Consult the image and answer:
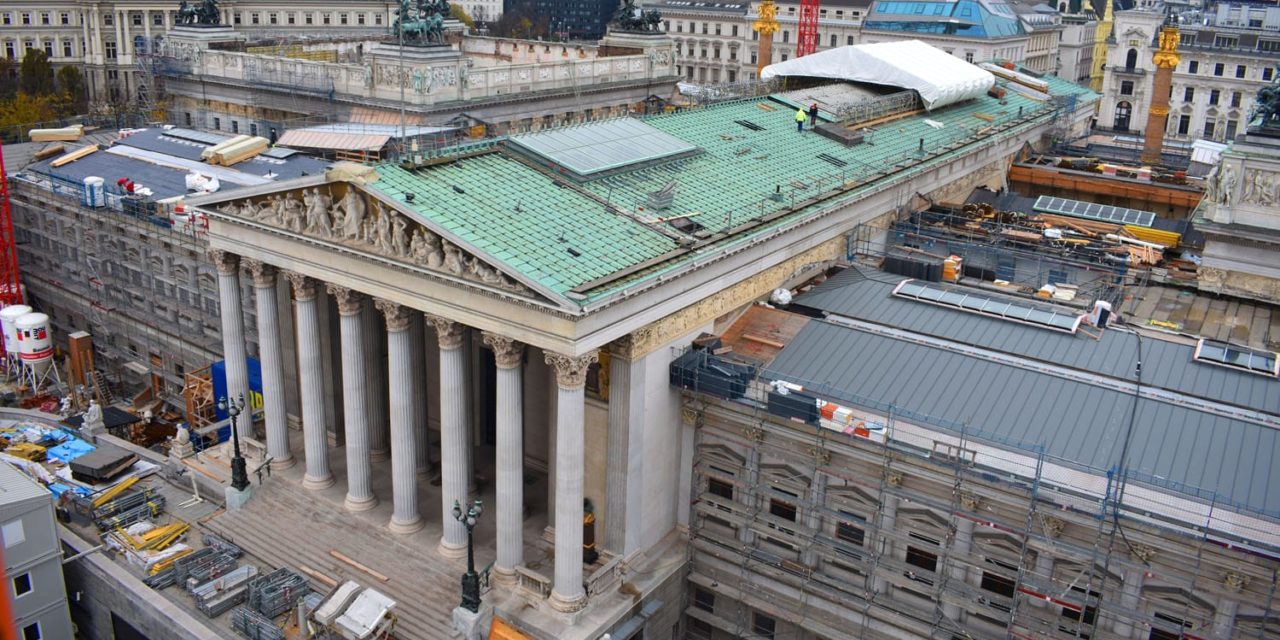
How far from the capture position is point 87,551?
50094 millimetres

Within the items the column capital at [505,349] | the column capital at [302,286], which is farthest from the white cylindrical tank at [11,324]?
the column capital at [505,349]

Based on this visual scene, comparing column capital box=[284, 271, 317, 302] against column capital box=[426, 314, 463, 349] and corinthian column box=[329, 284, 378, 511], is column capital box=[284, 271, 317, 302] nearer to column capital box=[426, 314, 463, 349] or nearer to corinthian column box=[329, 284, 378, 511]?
corinthian column box=[329, 284, 378, 511]

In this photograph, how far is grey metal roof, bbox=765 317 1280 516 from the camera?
129 feet

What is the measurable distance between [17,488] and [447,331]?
2131 cm

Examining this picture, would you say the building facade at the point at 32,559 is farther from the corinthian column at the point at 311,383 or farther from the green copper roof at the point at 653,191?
the green copper roof at the point at 653,191

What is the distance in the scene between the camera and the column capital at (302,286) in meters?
48.9

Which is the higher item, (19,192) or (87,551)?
(19,192)

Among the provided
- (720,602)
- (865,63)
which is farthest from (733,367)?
(865,63)

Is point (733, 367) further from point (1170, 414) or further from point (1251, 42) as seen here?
point (1251, 42)

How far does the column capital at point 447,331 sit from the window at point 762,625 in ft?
61.4

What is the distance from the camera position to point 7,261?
8188cm

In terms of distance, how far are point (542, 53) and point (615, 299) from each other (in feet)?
294

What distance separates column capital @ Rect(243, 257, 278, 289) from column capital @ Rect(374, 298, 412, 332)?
8.21 metres

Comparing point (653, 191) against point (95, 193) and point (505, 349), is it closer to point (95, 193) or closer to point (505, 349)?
point (505, 349)
